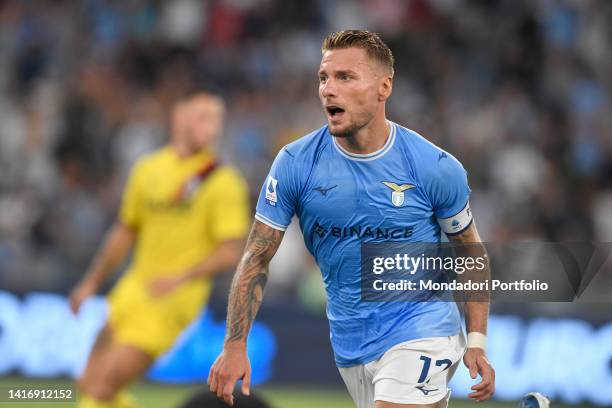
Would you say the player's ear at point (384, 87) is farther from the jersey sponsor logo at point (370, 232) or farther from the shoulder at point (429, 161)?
the jersey sponsor logo at point (370, 232)

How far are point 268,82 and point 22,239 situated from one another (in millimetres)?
4198

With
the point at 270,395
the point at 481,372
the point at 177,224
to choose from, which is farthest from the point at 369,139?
the point at 270,395

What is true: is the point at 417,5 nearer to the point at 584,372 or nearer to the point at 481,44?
the point at 481,44

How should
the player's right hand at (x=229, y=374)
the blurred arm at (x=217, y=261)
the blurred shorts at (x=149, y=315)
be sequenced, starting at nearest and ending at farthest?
the player's right hand at (x=229, y=374)
the blurred shorts at (x=149, y=315)
the blurred arm at (x=217, y=261)

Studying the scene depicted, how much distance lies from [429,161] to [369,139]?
324mm

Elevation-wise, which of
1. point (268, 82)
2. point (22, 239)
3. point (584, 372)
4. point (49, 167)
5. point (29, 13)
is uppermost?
point (29, 13)

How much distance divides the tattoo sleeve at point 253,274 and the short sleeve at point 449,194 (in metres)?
0.82

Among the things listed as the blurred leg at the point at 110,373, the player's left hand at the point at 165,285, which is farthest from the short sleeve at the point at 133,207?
the blurred leg at the point at 110,373

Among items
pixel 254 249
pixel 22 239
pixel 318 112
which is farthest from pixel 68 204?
pixel 254 249

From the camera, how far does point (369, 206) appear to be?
612cm

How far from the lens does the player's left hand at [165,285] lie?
882cm

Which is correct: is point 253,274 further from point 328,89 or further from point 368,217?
point 328,89

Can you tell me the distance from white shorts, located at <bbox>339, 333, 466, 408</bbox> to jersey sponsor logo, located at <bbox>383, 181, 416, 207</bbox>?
0.70 metres

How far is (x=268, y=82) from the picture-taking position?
54.5 feet
